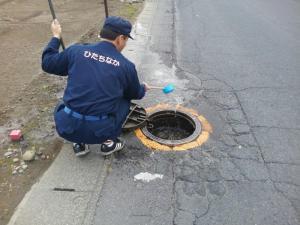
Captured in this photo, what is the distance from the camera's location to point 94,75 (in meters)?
3.23

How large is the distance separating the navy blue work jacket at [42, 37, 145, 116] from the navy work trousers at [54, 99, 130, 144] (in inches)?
3.8

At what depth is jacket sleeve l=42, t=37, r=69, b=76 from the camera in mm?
3396

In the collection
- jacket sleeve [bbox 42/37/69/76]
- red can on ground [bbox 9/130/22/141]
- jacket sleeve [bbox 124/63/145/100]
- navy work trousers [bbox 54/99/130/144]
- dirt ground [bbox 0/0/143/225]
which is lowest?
dirt ground [bbox 0/0/143/225]

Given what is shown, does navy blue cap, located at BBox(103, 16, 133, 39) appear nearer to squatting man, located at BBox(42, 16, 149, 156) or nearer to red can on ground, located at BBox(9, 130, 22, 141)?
squatting man, located at BBox(42, 16, 149, 156)

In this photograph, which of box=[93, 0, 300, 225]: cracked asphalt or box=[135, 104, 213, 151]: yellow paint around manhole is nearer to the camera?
box=[93, 0, 300, 225]: cracked asphalt

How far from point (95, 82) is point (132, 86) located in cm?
44

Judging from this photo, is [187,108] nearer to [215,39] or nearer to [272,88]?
[272,88]

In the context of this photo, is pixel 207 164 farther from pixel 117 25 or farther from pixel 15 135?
pixel 15 135

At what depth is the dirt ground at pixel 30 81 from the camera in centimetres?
350

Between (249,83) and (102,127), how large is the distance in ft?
10.2

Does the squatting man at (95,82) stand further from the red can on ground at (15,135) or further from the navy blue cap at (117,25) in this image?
the red can on ground at (15,135)

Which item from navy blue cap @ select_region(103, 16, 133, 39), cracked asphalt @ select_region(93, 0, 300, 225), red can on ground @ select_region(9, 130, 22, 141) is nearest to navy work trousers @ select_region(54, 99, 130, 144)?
cracked asphalt @ select_region(93, 0, 300, 225)

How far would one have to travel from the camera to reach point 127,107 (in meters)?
3.72

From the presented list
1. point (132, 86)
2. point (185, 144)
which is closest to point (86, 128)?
point (132, 86)
